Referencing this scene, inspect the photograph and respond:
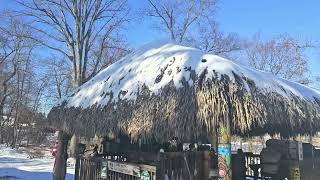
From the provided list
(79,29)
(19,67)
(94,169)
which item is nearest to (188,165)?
(94,169)

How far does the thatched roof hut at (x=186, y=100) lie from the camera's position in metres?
7.38

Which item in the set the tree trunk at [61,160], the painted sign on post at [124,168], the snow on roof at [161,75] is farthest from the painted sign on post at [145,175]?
the tree trunk at [61,160]

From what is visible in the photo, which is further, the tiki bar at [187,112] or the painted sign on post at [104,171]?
the painted sign on post at [104,171]

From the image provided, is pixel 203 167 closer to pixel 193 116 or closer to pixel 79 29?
pixel 193 116

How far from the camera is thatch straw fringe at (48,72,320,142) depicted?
7312 millimetres

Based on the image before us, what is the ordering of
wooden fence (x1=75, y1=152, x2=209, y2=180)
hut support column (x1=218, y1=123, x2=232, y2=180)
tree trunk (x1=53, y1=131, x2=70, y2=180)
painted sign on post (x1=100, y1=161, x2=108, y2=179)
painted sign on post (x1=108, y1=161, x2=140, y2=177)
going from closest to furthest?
hut support column (x1=218, y1=123, x2=232, y2=180) → wooden fence (x1=75, y1=152, x2=209, y2=180) → painted sign on post (x1=108, y1=161, x2=140, y2=177) → painted sign on post (x1=100, y1=161, x2=108, y2=179) → tree trunk (x1=53, y1=131, x2=70, y2=180)

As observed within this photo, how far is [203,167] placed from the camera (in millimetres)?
8242

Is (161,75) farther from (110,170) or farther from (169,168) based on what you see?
(110,170)

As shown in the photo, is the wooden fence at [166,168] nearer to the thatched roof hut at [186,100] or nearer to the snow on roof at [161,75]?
the thatched roof hut at [186,100]

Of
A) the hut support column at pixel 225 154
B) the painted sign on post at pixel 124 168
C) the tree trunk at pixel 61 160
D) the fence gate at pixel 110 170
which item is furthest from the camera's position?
the tree trunk at pixel 61 160

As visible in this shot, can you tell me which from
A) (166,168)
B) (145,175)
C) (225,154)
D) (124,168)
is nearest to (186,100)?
(225,154)

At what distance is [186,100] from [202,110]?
0.44 metres

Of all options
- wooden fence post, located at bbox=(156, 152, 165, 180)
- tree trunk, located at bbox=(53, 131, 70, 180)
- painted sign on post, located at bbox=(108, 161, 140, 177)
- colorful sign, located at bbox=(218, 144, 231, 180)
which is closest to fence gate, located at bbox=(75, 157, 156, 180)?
painted sign on post, located at bbox=(108, 161, 140, 177)

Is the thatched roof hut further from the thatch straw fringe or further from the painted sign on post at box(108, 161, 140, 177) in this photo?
the painted sign on post at box(108, 161, 140, 177)
